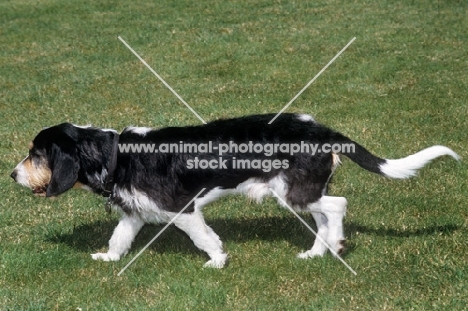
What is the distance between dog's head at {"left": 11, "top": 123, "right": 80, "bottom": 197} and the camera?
5.87 meters

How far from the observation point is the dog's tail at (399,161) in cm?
593

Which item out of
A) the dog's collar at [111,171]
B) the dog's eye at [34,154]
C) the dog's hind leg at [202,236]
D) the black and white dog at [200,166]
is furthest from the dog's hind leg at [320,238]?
the dog's eye at [34,154]

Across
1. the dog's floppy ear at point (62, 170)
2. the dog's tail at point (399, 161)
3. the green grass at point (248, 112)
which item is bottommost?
the green grass at point (248, 112)

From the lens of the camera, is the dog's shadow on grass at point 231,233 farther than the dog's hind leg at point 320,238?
Yes

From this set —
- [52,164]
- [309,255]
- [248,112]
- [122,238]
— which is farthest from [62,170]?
[248,112]

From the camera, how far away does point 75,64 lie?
1477 centimetres

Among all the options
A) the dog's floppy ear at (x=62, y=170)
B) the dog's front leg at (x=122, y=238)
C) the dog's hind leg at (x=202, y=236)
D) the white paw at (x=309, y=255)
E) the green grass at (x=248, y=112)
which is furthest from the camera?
the dog's front leg at (x=122, y=238)

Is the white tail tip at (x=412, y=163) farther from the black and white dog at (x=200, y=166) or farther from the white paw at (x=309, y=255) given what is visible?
the white paw at (x=309, y=255)

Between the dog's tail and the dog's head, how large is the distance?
2.36m

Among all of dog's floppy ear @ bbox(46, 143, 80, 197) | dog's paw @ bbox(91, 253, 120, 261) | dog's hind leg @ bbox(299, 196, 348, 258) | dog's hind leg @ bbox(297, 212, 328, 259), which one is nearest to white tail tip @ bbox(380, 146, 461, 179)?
dog's hind leg @ bbox(299, 196, 348, 258)

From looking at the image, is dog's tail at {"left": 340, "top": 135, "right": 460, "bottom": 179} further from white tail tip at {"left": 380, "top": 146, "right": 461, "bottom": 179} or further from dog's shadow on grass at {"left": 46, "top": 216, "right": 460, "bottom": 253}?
dog's shadow on grass at {"left": 46, "top": 216, "right": 460, "bottom": 253}

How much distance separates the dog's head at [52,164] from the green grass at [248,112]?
0.79 m

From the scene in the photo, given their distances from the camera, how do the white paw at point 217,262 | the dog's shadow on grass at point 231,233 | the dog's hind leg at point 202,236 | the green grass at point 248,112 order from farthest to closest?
1. the dog's shadow on grass at point 231,233
2. the white paw at point 217,262
3. the dog's hind leg at point 202,236
4. the green grass at point 248,112

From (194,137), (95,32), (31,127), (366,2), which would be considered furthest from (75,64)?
(194,137)
